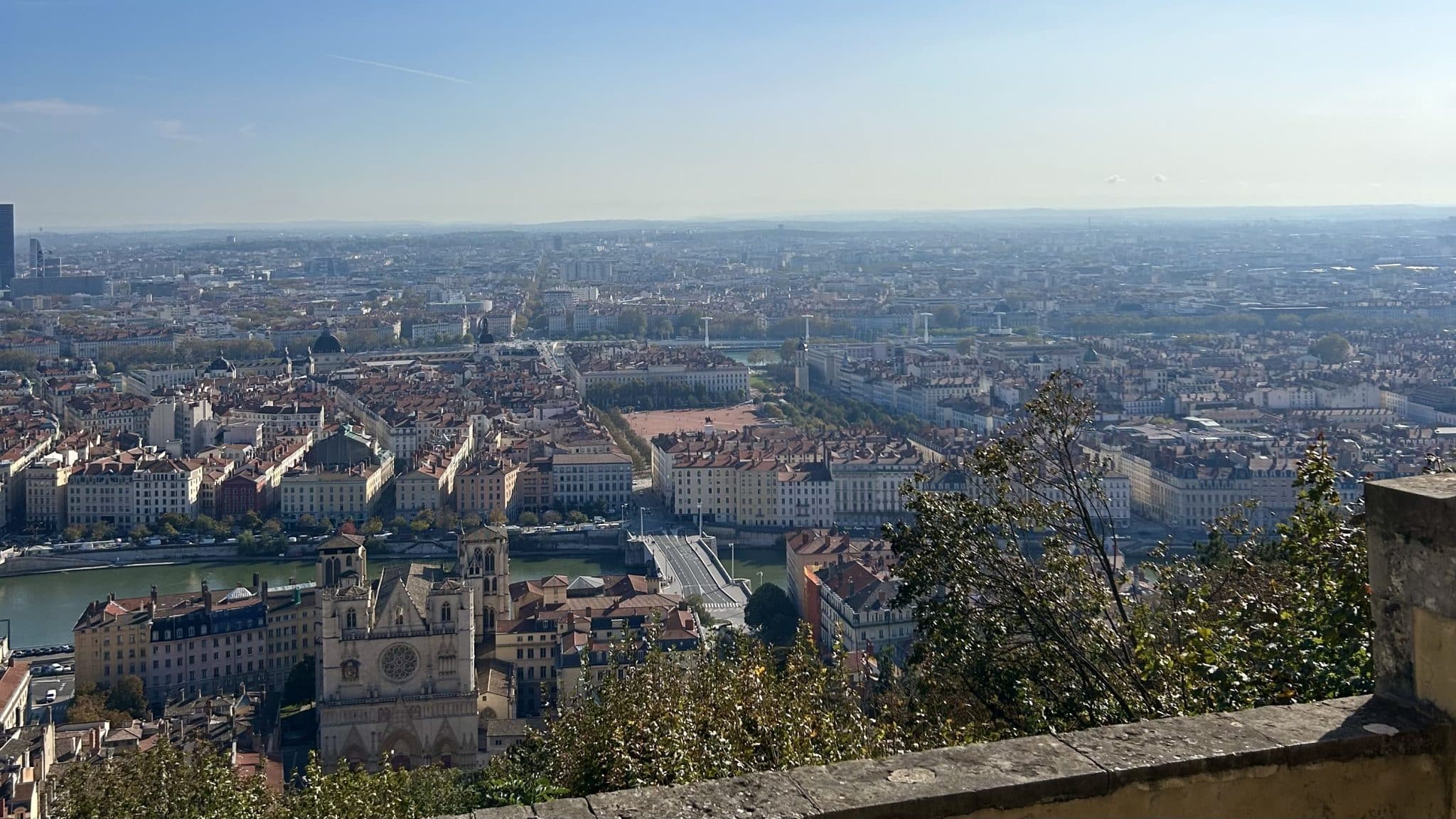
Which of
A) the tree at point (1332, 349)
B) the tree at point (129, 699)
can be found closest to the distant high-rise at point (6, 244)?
the tree at point (1332, 349)

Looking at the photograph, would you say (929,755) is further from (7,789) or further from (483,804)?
(7,789)

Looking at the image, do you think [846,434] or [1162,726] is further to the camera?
[846,434]

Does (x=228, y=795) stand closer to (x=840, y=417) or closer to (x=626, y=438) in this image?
(x=626, y=438)

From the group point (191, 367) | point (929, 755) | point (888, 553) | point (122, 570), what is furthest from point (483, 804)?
point (191, 367)

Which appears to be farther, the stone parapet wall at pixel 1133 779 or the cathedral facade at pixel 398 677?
the cathedral facade at pixel 398 677

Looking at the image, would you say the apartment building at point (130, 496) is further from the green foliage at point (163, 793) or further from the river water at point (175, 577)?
the green foliage at point (163, 793)

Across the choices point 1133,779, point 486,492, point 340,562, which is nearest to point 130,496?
point 486,492
